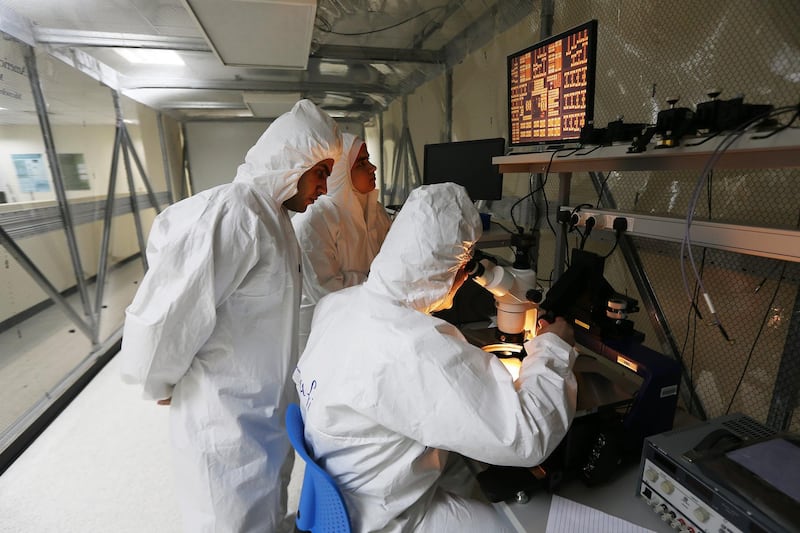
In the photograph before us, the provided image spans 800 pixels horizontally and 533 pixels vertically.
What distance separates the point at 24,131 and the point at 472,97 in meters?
2.93

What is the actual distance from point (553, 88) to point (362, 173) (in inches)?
43.0

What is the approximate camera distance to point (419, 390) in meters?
0.79

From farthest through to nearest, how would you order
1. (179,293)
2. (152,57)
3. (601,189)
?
(152,57)
(601,189)
(179,293)

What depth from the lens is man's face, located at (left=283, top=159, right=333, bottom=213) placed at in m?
1.47

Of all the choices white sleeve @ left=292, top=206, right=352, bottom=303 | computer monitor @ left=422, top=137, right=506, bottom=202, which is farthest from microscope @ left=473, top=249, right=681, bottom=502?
white sleeve @ left=292, top=206, right=352, bottom=303

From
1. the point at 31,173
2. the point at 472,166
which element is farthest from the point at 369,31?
the point at 31,173

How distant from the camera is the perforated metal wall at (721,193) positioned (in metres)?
1.10

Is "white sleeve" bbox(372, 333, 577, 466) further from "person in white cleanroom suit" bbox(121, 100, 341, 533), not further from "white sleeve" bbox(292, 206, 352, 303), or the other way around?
"white sleeve" bbox(292, 206, 352, 303)

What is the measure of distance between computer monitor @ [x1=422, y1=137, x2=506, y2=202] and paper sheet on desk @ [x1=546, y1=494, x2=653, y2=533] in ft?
4.31

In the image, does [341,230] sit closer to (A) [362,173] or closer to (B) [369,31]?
(A) [362,173]

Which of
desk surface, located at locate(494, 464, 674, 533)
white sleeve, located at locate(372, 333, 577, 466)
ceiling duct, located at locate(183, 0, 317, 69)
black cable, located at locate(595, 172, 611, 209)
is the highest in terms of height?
ceiling duct, located at locate(183, 0, 317, 69)

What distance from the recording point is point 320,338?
1.00 meters

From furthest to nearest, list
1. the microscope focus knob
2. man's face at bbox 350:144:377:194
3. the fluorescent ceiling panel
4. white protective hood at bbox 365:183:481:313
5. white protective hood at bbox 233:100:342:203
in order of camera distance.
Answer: the fluorescent ceiling panel → man's face at bbox 350:144:377:194 → white protective hood at bbox 233:100:342:203 → the microscope focus knob → white protective hood at bbox 365:183:481:313

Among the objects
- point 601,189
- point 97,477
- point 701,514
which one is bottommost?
point 97,477
